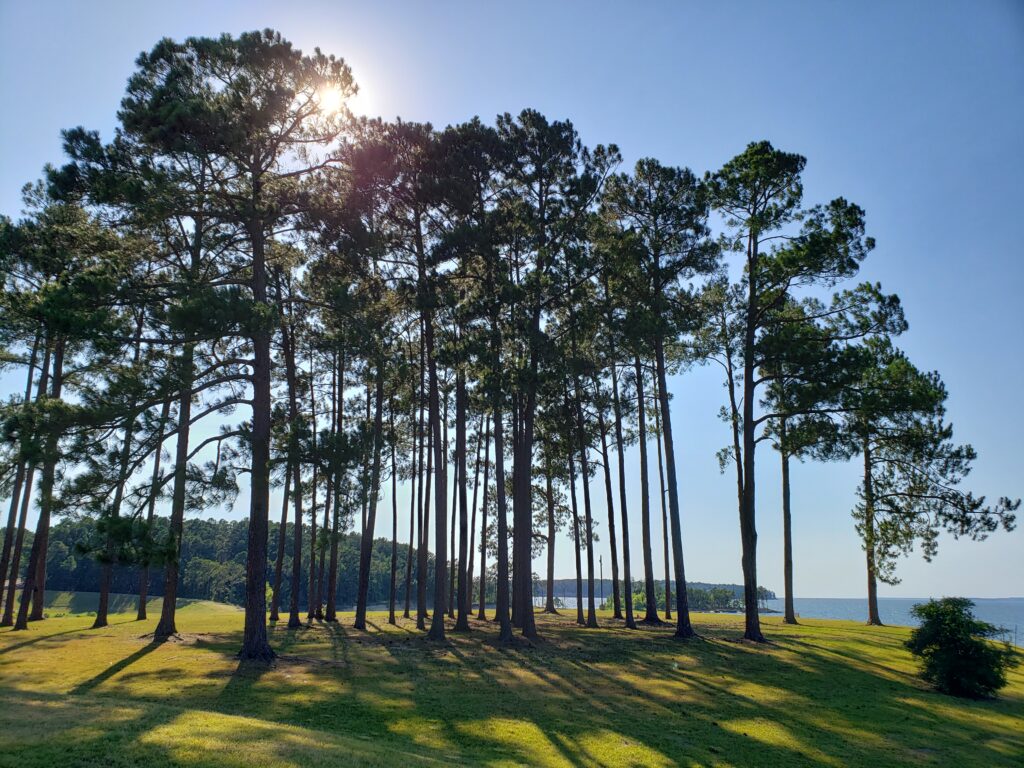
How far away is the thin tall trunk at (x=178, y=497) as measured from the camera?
15641 mm

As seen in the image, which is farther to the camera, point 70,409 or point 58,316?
point 70,409

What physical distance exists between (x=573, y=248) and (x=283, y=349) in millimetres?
13457

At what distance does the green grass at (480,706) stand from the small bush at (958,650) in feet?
2.00

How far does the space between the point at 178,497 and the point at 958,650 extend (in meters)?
22.2

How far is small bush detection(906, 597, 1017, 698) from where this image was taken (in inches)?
634

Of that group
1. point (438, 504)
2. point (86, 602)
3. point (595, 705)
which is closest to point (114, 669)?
point (438, 504)

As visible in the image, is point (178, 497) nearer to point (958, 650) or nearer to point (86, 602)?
point (958, 650)

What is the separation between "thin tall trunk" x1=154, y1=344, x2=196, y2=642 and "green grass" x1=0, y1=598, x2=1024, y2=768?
47.8 inches

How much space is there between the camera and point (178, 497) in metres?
18.7

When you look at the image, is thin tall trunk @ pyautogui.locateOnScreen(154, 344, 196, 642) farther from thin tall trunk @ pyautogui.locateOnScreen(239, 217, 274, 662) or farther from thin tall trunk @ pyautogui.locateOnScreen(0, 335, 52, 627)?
thin tall trunk @ pyautogui.locateOnScreen(0, 335, 52, 627)

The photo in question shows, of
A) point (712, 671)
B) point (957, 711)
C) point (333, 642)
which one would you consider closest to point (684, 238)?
point (712, 671)

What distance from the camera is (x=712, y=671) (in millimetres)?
17938

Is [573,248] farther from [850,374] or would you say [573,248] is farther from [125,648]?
[125,648]

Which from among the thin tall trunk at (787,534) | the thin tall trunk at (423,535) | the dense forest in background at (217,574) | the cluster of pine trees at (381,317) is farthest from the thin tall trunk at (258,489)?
the dense forest in background at (217,574)
